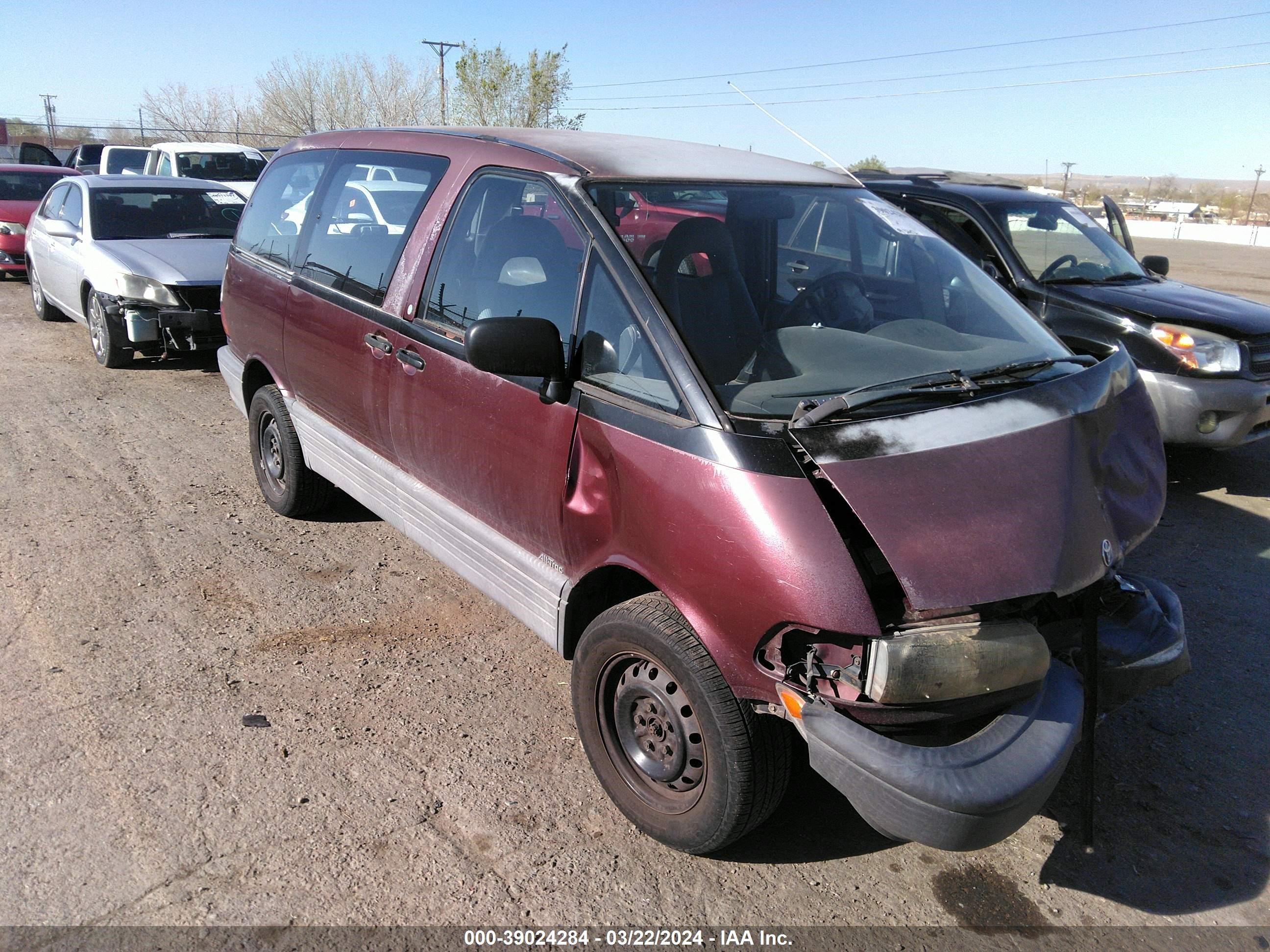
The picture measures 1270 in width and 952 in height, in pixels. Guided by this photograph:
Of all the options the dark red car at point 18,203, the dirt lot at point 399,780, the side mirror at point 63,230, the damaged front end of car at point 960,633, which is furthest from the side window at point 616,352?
the dark red car at point 18,203

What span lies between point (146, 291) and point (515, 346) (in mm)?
6622

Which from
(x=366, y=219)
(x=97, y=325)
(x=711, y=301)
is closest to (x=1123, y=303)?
(x=711, y=301)

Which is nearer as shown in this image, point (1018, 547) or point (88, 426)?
point (1018, 547)

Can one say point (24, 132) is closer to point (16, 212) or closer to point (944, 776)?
point (16, 212)

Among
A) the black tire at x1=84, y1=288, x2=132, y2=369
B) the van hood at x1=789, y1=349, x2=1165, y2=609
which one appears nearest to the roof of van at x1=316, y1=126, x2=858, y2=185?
the van hood at x1=789, y1=349, x2=1165, y2=609

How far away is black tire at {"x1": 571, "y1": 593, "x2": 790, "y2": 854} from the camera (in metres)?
2.59

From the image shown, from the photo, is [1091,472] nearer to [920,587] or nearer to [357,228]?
[920,587]

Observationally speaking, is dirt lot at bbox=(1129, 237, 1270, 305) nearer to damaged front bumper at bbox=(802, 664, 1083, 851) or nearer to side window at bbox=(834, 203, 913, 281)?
side window at bbox=(834, 203, 913, 281)

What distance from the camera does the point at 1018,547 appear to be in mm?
2449

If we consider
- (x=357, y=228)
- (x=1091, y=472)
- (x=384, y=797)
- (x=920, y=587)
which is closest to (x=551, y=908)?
(x=384, y=797)

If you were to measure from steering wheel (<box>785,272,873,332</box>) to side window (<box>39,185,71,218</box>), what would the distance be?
31.7 feet

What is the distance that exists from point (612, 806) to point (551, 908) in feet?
1.60

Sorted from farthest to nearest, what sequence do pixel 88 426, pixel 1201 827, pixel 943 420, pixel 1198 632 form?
pixel 88 426 → pixel 1198 632 → pixel 1201 827 → pixel 943 420

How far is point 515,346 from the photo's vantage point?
2.90 metres
